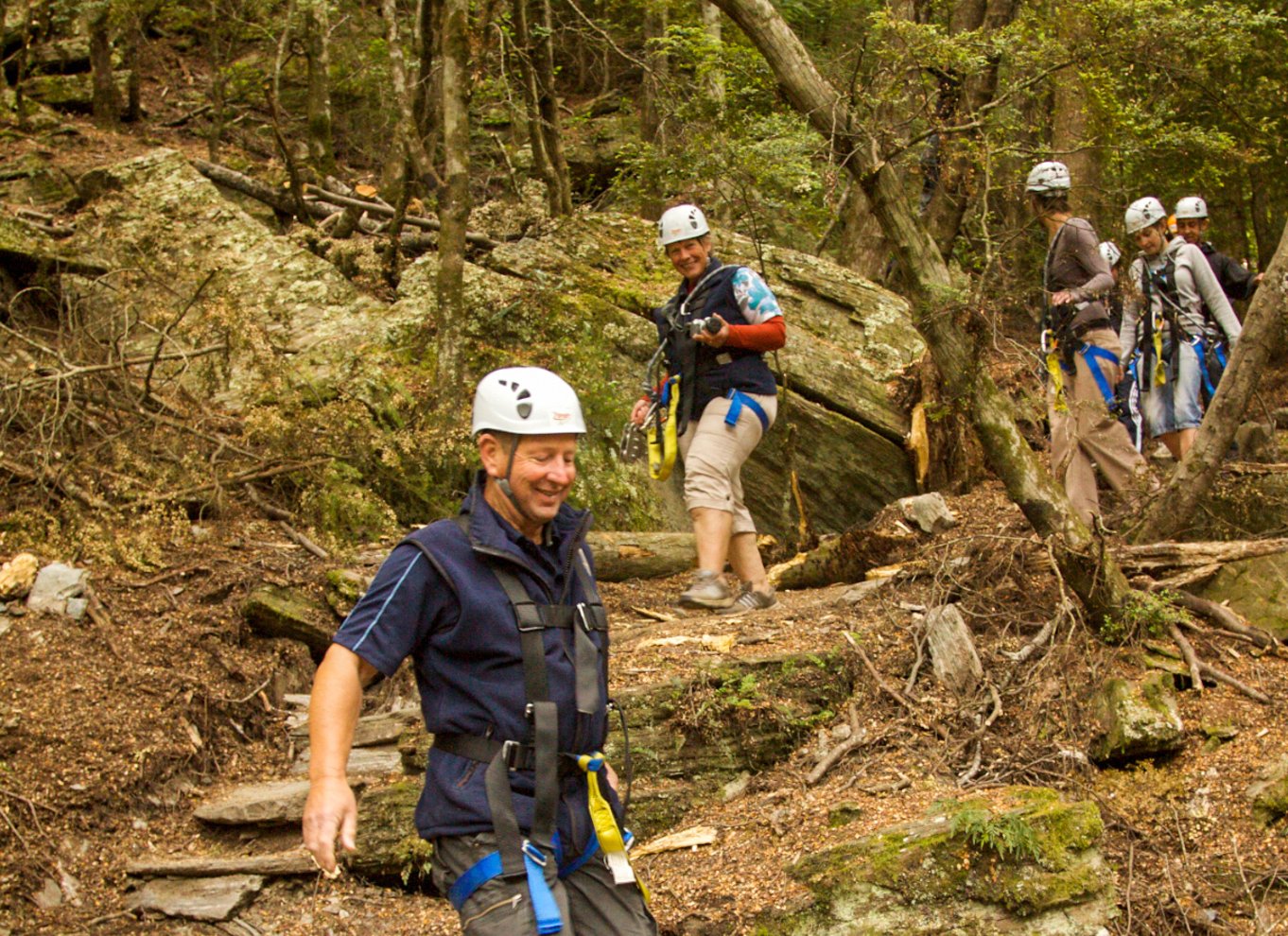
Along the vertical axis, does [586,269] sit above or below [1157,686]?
above

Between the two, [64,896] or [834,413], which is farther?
[834,413]

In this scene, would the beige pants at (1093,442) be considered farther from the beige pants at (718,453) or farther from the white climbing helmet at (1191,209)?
the beige pants at (718,453)

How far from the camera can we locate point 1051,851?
511 centimetres

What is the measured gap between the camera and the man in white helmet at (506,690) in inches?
129

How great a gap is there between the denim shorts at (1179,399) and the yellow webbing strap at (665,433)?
3.85 metres

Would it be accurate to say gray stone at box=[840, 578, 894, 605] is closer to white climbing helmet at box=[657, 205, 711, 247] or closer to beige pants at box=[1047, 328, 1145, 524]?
beige pants at box=[1047, 328, 1145, 524]

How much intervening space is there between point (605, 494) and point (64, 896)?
5.26 metres

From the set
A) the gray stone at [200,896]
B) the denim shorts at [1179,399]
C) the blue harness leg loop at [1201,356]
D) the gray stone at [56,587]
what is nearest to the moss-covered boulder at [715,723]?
the gray stone at [200,896]

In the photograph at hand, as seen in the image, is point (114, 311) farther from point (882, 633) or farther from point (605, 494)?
point (882, 633)

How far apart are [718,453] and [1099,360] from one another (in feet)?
9.28

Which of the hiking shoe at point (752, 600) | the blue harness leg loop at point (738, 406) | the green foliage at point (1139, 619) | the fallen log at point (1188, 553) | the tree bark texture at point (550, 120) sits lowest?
the hiking shoe at point (752, 600)

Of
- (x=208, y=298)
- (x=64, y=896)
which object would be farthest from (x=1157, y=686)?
(x=208, y=298)

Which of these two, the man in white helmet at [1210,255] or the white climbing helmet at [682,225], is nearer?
the white climbing helmet at [682,225]

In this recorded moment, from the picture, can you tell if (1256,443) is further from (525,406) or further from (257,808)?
(525,406)
